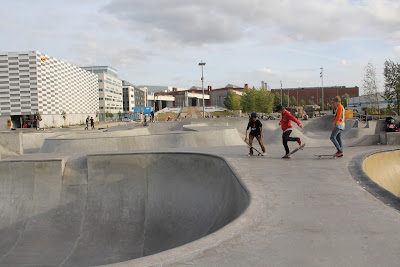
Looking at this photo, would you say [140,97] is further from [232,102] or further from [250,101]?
[250,101]

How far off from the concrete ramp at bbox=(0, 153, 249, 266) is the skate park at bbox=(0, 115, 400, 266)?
1.1 inches

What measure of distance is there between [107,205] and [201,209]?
9.09 feet

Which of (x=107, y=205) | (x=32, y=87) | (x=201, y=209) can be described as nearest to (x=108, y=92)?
(x=32, y=87)

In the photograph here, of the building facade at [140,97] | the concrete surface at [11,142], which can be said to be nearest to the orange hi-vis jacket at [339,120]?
the concrete surface at [11,142]

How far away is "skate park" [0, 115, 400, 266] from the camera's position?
114 inches

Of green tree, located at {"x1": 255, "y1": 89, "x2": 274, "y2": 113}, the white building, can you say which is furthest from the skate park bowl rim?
green tree, located at {"x1": 255, "y1": 89, "x2": 274, "y2": 113}

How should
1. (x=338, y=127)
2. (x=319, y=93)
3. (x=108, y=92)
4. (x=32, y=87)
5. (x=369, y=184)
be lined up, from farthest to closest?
(x=319, y=93), (x=108, y=92), (x=32, y=87), (x=338, y=127), (x=369, y=184)

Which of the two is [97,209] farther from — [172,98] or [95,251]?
[172,98]

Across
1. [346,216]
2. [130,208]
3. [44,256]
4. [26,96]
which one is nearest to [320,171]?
[346,216]

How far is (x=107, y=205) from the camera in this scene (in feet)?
25.8

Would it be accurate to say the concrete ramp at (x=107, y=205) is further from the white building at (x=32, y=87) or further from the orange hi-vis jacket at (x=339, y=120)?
the white building at (x=32, y=87)

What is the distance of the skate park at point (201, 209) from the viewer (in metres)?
2.90

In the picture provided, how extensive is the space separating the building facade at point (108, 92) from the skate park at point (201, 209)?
291 feet

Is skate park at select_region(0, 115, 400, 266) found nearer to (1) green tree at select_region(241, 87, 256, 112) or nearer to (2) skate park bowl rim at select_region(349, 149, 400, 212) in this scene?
(2) skate park bowl rim at select_region(349, 149, 400, 212)
